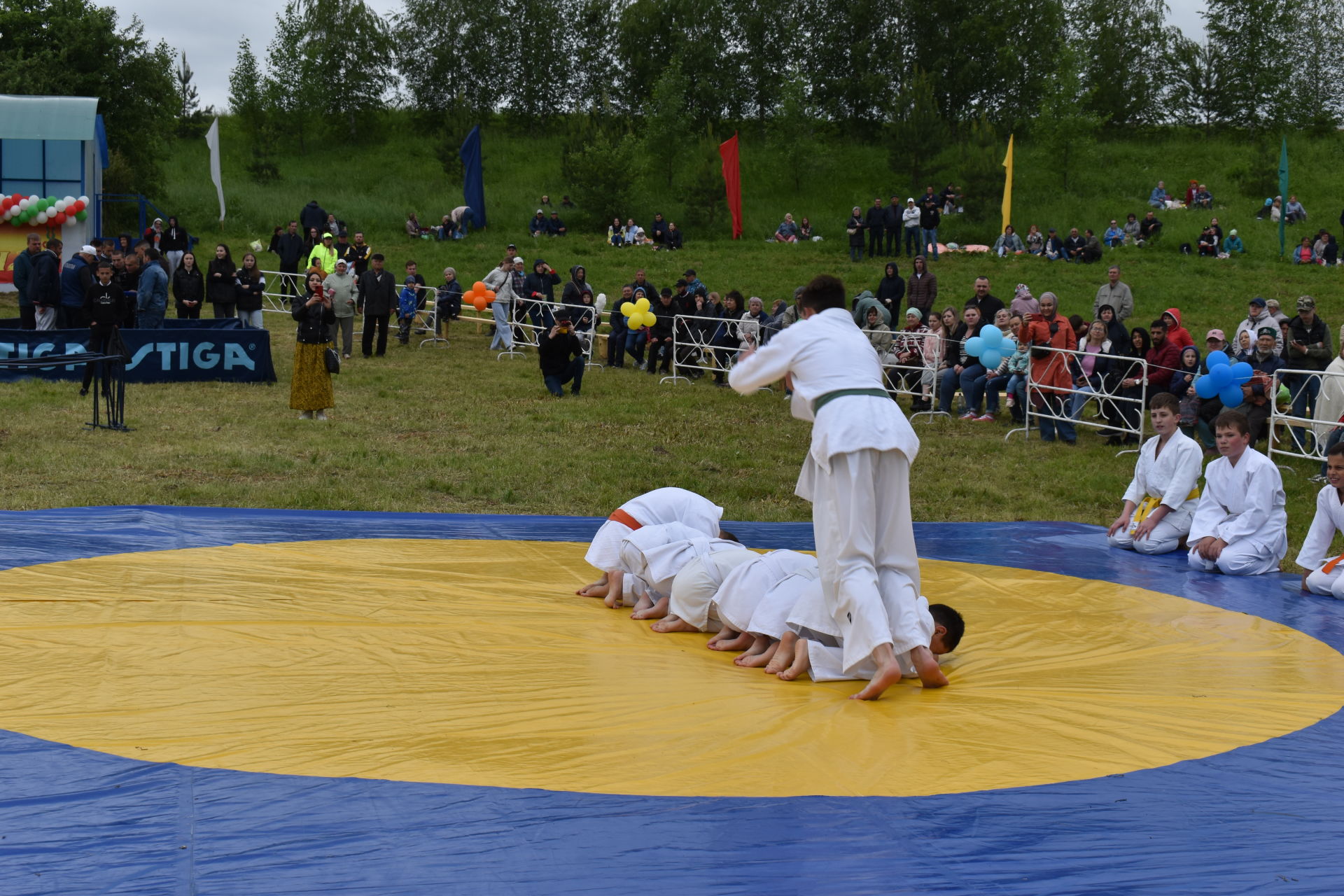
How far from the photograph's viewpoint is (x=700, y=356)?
1658 centimetres

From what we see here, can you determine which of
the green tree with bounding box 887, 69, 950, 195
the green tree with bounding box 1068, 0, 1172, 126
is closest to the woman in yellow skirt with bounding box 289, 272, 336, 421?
the green tree with bounding box 887, 69, 950, 195

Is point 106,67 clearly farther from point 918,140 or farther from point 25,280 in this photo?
point 918,140

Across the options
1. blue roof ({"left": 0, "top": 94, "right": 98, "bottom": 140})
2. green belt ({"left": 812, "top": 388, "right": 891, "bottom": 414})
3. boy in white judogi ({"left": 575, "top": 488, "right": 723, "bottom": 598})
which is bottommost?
boy in white judogi ({"left": 575, "top": 488, "right": 723, "bottom": 598})

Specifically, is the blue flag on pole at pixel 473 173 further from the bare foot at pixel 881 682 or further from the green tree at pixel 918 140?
the bare foot at pixel 881 682

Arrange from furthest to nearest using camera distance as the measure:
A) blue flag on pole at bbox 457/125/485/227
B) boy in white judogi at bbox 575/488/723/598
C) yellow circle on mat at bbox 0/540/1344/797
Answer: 1. blue flag on pole at bbox 457/125/485/227
2. boy in white judogi at bbox 575/488/723/598
3. yellow circle on mat at bbox 0/540/1344/797

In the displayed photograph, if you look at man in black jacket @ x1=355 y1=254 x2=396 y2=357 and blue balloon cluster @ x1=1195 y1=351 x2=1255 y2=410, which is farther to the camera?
man in black jacket @ x1=355 y1=254 x2=396 y2=357

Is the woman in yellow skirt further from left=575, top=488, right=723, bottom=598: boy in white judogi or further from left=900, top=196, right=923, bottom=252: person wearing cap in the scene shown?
left=900, top=196, right=923, bottom=252: person wearing cap

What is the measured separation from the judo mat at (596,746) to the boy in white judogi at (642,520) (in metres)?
0.21

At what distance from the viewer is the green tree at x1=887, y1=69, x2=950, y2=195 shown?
35844 millimetres

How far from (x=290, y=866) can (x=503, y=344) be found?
16664 millimetres

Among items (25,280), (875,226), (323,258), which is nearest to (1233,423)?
(25,280)

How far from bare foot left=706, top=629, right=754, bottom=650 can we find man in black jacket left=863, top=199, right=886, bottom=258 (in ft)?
73.3

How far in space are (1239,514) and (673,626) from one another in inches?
142

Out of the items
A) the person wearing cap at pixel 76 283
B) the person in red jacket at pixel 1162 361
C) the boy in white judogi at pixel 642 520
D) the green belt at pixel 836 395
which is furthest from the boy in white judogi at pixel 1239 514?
the person wearing cap at pixel 76 283
